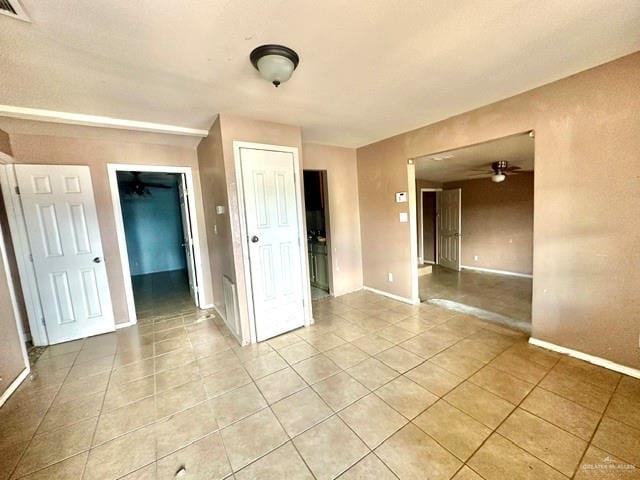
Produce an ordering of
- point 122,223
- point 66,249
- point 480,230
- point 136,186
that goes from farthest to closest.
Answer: point 480,230
point 136,186
point 122,223
point 66,249

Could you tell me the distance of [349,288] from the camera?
438 cm

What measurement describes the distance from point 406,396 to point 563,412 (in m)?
1.00

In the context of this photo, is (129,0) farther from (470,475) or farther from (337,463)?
(470,475)

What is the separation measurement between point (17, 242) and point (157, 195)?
13.9 feet

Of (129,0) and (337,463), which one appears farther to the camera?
(337,463)

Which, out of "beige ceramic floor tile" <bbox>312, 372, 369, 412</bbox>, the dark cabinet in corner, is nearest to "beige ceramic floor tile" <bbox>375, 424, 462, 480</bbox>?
"beige ceramic floor tile" <bbox>312, 372, 369, 412</bbox>

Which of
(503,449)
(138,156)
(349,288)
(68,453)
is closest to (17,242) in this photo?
(138,156)

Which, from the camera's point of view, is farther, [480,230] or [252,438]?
[480,230]

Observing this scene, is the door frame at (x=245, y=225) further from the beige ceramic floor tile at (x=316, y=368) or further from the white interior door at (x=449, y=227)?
the white interior door at (x=449, y=227)

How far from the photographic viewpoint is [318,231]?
472cm

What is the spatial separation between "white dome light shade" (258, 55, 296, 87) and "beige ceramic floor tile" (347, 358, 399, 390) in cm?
238

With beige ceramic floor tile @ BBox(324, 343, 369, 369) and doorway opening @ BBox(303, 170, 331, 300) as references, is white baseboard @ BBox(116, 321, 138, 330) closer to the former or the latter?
doorway opening @ BBox(303, 170, 331, 300)

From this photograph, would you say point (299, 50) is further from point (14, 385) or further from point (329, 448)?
point (14, 385)

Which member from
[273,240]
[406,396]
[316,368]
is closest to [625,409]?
[406,396]
